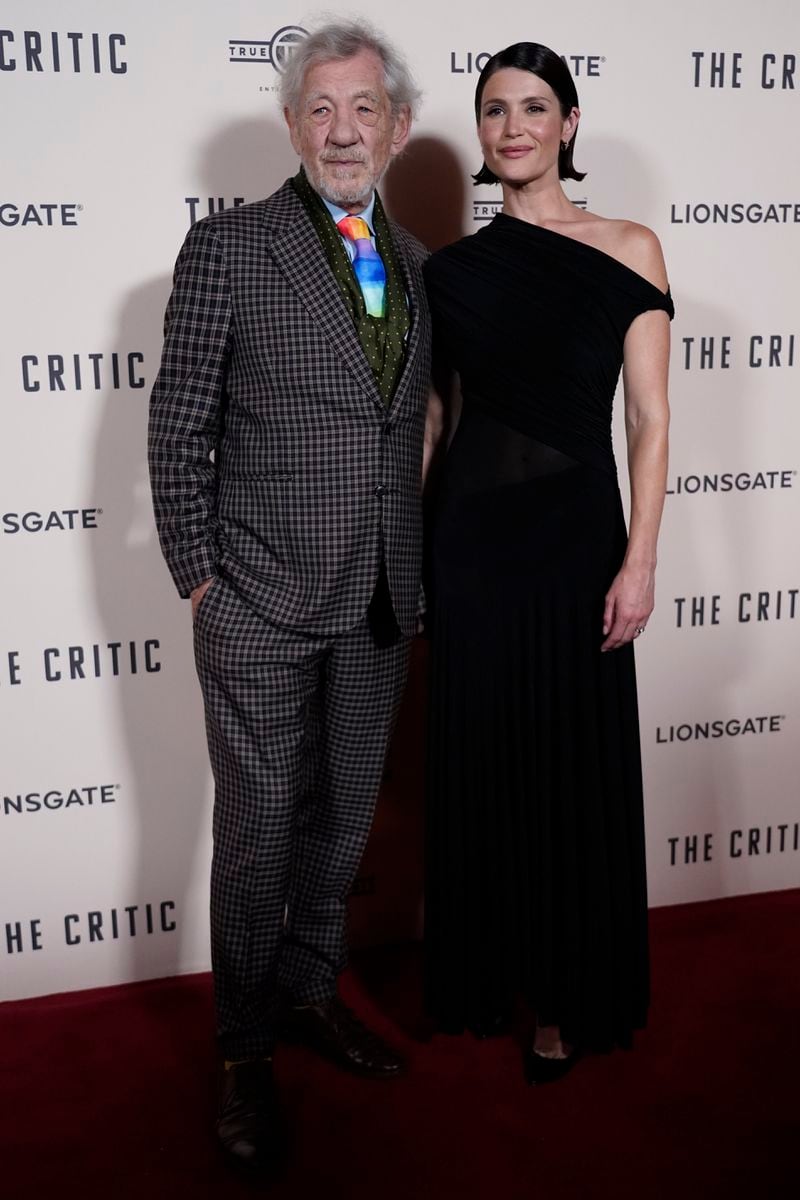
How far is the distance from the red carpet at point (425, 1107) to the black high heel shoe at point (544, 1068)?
0.02 m

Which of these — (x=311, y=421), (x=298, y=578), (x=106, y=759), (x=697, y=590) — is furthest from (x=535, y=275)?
(x=106, y=759)

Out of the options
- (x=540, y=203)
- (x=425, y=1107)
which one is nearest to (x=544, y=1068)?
(x=425, y=1107)

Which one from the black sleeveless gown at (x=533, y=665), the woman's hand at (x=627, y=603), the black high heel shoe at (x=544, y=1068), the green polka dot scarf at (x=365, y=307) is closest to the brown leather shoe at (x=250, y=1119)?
the black sleeveless gown at (x=533, y=665)

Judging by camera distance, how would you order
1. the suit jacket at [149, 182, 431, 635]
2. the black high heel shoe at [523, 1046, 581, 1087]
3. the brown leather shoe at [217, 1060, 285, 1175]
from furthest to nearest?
1. the black high heel shoe at [523, 1046, 581, 1087]
2. the brown leather shoe at [217, 1060, 285, 1175]
3. the suit jacket at [149, 182, 431, 635]

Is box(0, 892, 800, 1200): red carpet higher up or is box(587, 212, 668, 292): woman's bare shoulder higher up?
box(587, 212, 668, 292): woman's bare shoulder

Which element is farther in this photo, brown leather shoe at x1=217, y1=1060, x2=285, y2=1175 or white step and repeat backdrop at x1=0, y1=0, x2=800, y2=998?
white step and repeat backdrop at x1=0, y1=0, x2=800, y2=998

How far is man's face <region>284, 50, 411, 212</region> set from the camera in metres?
1.81

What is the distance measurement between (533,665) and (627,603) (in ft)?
0.63

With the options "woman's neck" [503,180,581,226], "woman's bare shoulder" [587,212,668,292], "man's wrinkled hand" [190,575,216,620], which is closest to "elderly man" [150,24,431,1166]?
"man's wrinkled hand" [190,575,216,620]

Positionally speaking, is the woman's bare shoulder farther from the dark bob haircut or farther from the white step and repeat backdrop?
the white step and repeat backdrop

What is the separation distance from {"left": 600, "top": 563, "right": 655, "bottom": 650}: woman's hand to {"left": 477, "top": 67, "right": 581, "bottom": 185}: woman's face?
0.68m

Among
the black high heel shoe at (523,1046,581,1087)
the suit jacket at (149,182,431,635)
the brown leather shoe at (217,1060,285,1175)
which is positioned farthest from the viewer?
the black high heel shoe at (523,1046,581,1087)

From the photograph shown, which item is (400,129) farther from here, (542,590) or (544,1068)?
(544,1068)

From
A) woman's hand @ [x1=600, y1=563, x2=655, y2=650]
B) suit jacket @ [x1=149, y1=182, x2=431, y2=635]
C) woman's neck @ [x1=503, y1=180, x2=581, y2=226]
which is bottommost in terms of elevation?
woman's hand @ [x1=600, y1=563, x2=655, y2=650]
